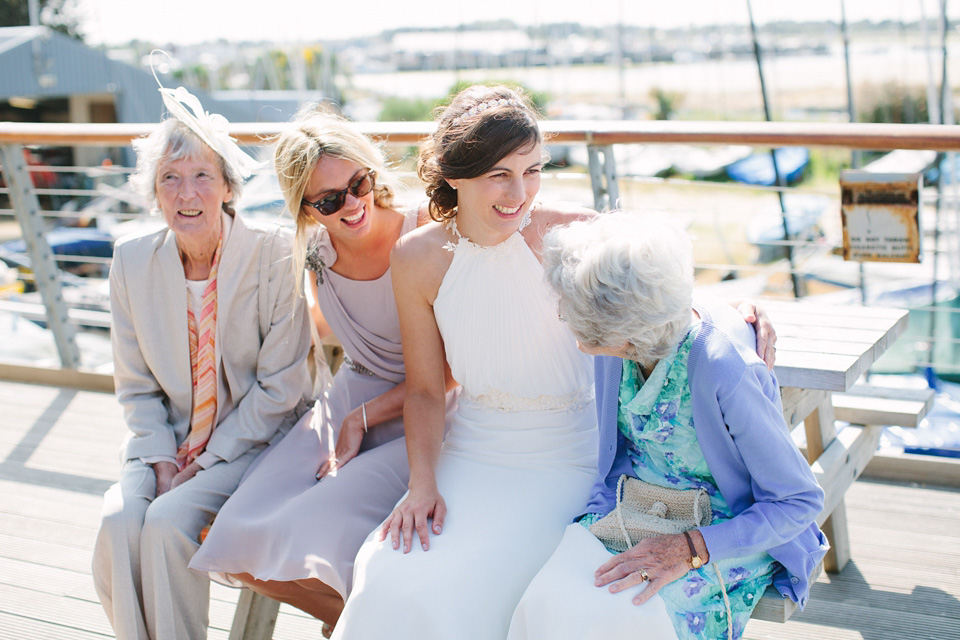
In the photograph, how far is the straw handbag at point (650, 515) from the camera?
156cm

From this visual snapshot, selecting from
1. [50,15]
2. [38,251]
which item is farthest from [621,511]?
[50,15]

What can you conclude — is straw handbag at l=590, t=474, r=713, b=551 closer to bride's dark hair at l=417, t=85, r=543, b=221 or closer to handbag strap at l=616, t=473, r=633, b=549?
handbag strap at l=616, t=473, r=633, b=549

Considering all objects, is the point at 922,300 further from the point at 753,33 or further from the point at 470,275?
the point at 470,275

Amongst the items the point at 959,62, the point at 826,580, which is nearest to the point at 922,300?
the point at 826,580

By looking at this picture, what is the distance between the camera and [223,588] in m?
2.63

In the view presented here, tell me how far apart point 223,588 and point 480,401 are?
3.87ft

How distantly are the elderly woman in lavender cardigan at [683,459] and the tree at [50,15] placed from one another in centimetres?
3536

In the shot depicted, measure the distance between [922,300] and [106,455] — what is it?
8.64 m

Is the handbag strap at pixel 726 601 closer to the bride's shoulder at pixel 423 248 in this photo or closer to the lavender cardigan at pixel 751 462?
the lavender cardigan at pixel 751 462

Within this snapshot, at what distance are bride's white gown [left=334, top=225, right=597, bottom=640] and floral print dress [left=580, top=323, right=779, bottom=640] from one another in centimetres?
17

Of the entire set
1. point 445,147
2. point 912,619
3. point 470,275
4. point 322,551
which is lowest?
point 912,619

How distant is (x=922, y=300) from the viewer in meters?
9.31

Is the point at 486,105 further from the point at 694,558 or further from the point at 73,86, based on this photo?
the point at 73,86

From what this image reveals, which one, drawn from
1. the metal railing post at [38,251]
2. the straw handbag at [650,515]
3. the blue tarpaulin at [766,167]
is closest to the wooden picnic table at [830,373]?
the straw handbag at [650,515]
